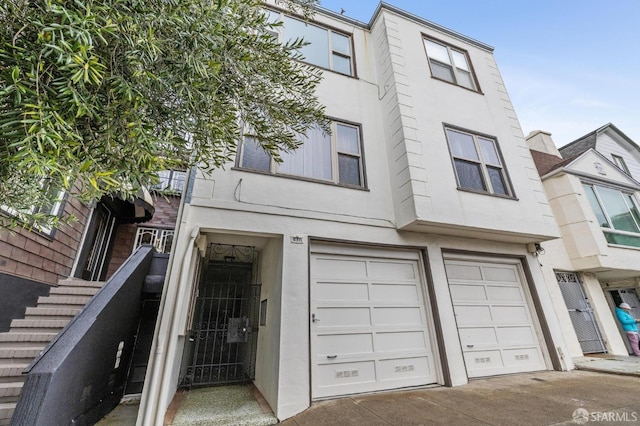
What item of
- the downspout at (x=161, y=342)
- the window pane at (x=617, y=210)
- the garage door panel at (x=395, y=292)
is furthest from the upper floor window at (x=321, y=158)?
the window pane at (x=617, y=210)

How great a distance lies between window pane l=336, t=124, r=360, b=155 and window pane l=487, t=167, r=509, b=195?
10.2 ft

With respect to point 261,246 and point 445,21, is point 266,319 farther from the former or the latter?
point 445,21

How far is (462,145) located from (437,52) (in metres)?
3.03

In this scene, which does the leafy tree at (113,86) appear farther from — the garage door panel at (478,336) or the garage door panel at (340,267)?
the garage door panel at (478,336)

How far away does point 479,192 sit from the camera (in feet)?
17.1

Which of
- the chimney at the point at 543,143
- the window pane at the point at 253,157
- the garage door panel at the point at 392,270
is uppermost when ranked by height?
the chimney at the point at 543,143

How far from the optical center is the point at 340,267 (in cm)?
448

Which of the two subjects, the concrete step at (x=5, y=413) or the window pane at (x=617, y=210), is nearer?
the concrete step at (x=5, y=413)

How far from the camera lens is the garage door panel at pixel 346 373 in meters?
3.79

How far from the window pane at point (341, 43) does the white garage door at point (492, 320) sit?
5610 millimetres

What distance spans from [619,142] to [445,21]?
34.9 feet

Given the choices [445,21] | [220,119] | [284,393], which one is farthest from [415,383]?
[445,21]

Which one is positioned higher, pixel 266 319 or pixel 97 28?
pixel 97 28

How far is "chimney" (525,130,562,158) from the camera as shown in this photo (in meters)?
10.0
